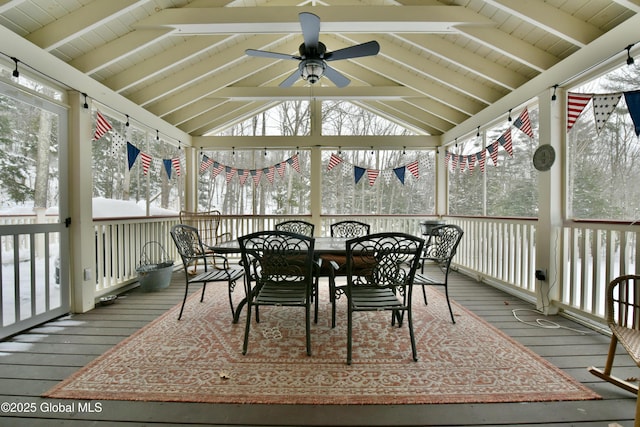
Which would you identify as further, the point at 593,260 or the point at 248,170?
the point at 248,170

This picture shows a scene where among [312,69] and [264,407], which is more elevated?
[312,69]

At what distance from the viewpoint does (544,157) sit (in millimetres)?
2832

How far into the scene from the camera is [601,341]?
2.18 m

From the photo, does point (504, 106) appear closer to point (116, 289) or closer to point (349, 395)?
point (349, 395)

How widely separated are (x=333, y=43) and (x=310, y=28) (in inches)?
107

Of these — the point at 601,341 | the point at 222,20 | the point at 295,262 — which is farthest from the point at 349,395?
the point at 222,20

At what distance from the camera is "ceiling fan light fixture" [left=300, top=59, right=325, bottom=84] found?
2469mm

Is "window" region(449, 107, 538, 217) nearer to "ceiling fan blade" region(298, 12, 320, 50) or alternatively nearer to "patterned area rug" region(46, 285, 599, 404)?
"patterned area rug" region(46, 285, 599, 404)

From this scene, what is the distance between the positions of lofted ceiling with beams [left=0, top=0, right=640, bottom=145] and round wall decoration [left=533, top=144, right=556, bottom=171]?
657 mm

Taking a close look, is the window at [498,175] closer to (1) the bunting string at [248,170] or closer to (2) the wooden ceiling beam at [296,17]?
(2) the wooden ceiling beam at [296,17]

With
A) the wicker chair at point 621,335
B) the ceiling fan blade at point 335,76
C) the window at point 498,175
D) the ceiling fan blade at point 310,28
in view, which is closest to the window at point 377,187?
the window at point 498,175

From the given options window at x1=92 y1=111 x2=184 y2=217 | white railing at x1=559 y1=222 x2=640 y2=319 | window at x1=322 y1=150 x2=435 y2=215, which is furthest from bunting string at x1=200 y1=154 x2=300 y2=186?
white railing at x1=559 y1=222 x2=640 y2=319

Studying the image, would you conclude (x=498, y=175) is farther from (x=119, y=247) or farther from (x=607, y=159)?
(x=119, y=247)

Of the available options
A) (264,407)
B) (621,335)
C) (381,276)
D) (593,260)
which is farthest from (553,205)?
(264,407)
